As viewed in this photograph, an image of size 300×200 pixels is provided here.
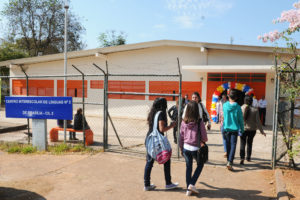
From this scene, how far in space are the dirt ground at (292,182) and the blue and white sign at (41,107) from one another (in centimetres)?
537

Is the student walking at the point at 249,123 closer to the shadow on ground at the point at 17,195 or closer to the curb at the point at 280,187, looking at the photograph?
the curb at the point at 280,187

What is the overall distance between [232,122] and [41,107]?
5.21m

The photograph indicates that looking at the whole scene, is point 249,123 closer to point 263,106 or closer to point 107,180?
point 107,180

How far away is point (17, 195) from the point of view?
4285mm

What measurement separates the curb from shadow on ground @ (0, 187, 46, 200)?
12.7ft

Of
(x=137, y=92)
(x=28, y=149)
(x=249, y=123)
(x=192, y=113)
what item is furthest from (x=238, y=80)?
(x=28, y=149)

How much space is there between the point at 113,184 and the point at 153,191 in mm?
815

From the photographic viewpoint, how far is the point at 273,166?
5512 mm

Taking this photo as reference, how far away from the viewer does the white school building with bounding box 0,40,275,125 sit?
1277cm

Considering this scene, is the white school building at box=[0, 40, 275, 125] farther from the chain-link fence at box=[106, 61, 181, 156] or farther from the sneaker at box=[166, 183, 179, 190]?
the sneaker at box=[166, 183, 179, 190]

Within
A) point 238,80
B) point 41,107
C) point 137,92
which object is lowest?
point 41,107

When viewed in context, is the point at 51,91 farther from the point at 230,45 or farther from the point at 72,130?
the point at 230,45

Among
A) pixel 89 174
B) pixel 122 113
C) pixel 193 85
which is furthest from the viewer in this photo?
pixel 122 113

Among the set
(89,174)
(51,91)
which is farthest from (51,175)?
(51,91)
